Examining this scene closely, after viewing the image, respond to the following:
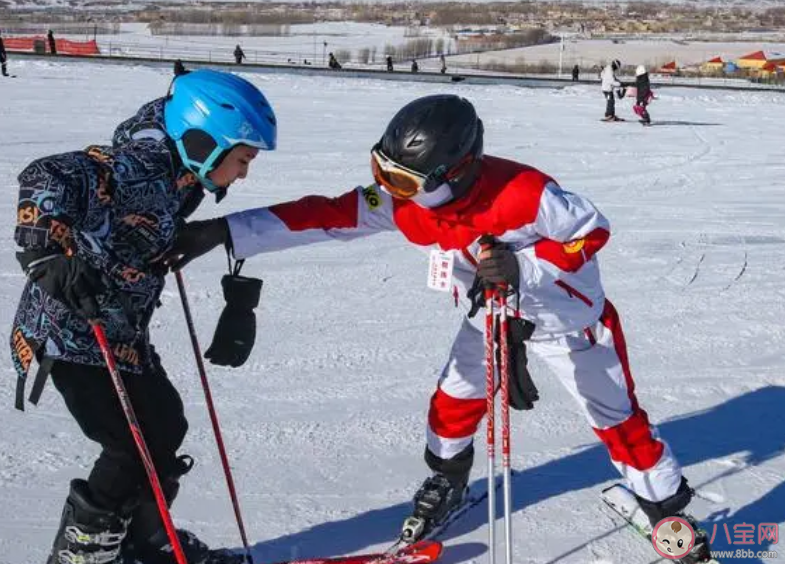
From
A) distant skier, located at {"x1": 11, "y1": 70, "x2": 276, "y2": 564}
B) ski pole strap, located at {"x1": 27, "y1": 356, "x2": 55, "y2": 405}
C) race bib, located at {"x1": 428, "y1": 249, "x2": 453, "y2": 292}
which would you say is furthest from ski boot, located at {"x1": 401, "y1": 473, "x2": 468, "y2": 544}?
ski pole strap, located at {"x1": 27, "y1": 356, "x2": 55, "y2": 405}

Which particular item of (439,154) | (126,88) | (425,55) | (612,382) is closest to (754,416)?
(612,382)

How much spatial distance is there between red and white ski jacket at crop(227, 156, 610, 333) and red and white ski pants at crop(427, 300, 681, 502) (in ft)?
0.33

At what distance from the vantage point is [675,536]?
11.4 feet

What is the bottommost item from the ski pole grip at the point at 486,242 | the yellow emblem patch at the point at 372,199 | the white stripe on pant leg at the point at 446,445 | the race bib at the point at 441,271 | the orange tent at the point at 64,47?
the orange tent at the point at 64,47

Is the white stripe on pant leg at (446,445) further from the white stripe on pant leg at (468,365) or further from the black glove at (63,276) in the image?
the black glove at (63,276)

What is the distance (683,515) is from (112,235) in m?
2.28

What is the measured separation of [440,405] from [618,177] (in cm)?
927

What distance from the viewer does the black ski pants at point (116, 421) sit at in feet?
9.51

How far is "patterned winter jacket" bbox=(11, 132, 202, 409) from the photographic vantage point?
2.63m

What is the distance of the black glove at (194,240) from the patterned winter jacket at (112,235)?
0.06 meters

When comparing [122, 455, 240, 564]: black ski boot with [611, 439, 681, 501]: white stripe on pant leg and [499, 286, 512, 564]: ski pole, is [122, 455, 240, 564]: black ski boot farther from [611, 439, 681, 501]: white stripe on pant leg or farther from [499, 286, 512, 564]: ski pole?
[611, 439, 681, 501]: white stripe on pant leg

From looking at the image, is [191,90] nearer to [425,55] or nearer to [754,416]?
[754,416]

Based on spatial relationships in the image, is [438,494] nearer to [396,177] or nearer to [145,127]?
[396,177]

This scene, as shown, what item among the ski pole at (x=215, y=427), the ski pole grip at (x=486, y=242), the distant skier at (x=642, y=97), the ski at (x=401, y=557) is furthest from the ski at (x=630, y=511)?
the distant skier at (x=642, y=97)
